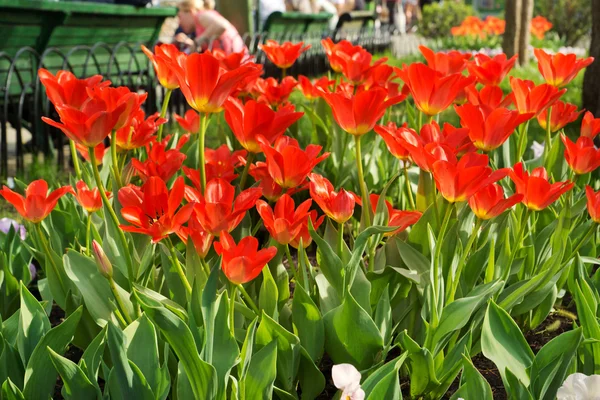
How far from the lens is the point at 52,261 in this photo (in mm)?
1725

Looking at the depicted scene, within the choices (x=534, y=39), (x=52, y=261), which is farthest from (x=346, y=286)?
(x=534, y=39)

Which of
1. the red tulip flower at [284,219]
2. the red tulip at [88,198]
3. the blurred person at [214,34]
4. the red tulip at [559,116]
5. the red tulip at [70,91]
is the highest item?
the red tulip at [70,91]

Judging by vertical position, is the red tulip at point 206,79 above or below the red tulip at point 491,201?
above

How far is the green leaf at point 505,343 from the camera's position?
1.50 metres

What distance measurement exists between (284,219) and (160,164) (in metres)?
0.45

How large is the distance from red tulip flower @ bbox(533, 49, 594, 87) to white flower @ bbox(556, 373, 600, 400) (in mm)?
1176

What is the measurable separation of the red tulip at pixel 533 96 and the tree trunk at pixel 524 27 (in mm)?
7331

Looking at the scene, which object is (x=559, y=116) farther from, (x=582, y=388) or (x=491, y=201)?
(x=582, y=388)

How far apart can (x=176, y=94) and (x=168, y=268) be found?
4.97 metres

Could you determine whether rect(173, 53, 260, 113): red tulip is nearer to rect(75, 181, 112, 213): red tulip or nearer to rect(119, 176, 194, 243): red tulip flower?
rect(119, 176, 194, 243): red tulip flower

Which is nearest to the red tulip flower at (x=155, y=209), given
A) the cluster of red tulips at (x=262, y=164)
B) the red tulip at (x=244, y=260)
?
the cluster of red tulips at (x=262, y=164)

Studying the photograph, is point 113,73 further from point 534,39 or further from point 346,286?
point 534,39

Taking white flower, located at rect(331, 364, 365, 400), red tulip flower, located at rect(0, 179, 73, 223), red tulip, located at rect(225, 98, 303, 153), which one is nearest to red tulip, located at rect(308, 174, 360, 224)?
red tulip, located at rect(225, 98, 303, 153)

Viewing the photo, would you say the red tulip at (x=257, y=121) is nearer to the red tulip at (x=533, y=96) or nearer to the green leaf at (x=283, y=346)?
the green leaf at (x=283, y=346)
